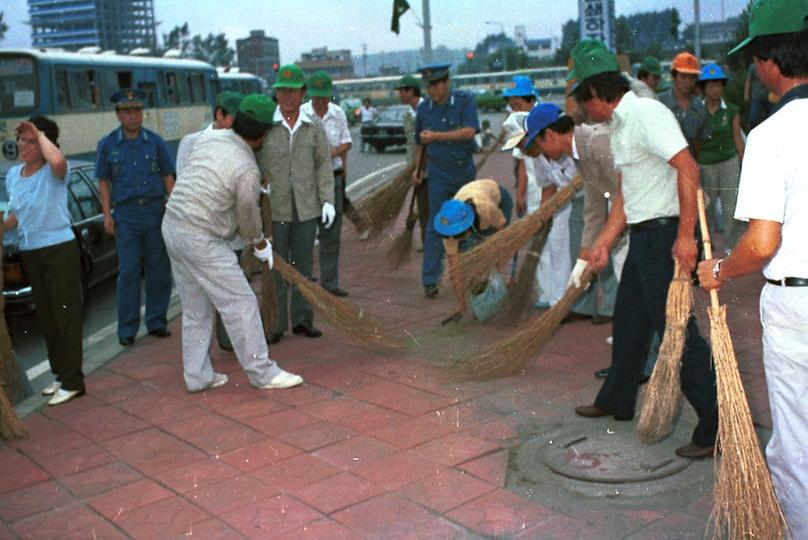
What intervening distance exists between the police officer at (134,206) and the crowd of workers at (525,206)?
0.01 metres

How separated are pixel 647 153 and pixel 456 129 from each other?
3.60 metres

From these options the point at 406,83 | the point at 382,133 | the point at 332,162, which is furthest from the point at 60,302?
the point at 382,133

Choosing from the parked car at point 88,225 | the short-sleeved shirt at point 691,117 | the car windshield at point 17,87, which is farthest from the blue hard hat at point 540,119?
the car windshield at point 17,87

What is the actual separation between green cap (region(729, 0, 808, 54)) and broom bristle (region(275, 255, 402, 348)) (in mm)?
3742

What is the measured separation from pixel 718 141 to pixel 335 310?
3703 millimetres

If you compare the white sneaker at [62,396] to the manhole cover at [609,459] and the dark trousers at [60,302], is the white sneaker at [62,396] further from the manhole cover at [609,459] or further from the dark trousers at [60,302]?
the manhole cover at [609,459]

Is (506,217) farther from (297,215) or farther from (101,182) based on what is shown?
(101,182)

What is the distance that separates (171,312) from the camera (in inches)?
322

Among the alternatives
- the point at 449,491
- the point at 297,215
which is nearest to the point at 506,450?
the point at 449,491

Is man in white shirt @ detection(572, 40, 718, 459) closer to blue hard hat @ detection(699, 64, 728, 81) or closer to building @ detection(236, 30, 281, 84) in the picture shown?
blue hard hat @ detection(699, 64, 728, 81)

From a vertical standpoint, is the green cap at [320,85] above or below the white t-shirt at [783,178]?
above

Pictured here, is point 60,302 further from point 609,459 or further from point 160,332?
point 609,459

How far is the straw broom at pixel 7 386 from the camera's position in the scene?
5027 mm

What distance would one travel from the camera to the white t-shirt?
2.72 metres
